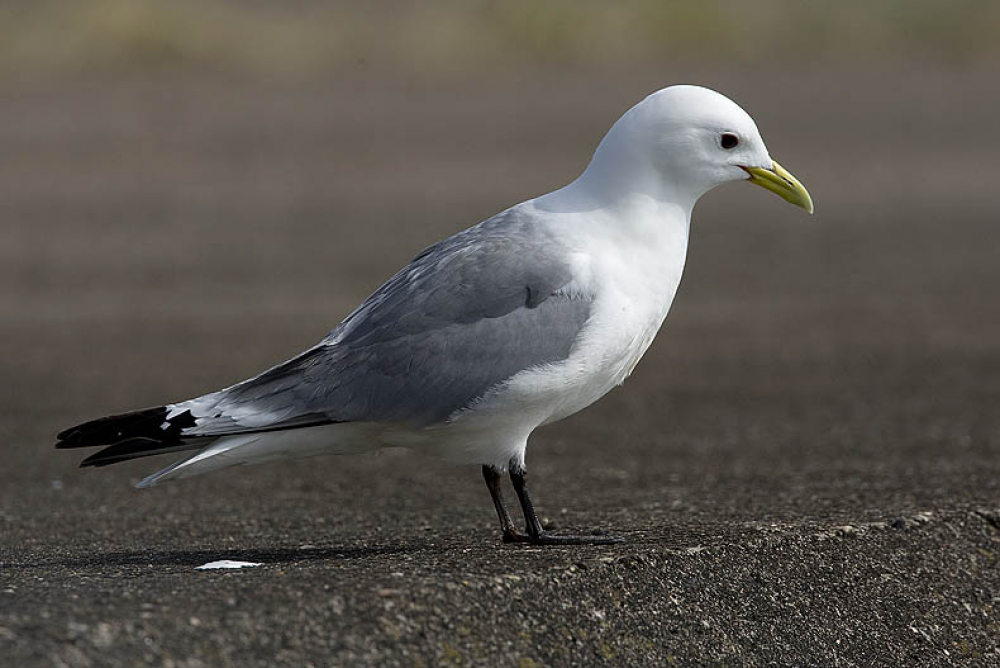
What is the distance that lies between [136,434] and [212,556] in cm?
44

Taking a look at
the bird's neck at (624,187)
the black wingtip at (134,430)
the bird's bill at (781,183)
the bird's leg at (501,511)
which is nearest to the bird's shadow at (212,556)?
the bird's leg at (501,511)

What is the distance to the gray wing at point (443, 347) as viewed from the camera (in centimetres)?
420

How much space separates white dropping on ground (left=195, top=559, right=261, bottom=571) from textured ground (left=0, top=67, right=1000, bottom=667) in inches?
3.5

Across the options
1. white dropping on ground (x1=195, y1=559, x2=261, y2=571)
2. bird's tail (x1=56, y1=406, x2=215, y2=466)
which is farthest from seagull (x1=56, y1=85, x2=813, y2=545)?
white dropping on ground (x1=195, y1=559, x2=261, y2=571)

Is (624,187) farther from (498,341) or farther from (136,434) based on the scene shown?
(136,434)

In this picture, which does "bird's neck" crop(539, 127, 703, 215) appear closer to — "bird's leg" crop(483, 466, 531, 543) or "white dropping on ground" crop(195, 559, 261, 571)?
"bird's leg" crop(483, 466, 531, 543)

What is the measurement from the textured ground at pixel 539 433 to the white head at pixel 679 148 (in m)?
1.01

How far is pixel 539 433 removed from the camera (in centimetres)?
732

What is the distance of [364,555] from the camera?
4.36m

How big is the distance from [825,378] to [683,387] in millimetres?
754

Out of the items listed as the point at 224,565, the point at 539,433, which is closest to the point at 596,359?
the point at 224,565

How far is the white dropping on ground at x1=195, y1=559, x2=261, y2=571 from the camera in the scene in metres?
4.11

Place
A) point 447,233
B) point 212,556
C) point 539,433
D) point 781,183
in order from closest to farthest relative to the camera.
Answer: point 212,556
point 781,183
point 539,433
point 447,233

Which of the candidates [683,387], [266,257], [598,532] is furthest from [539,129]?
[598,532]
